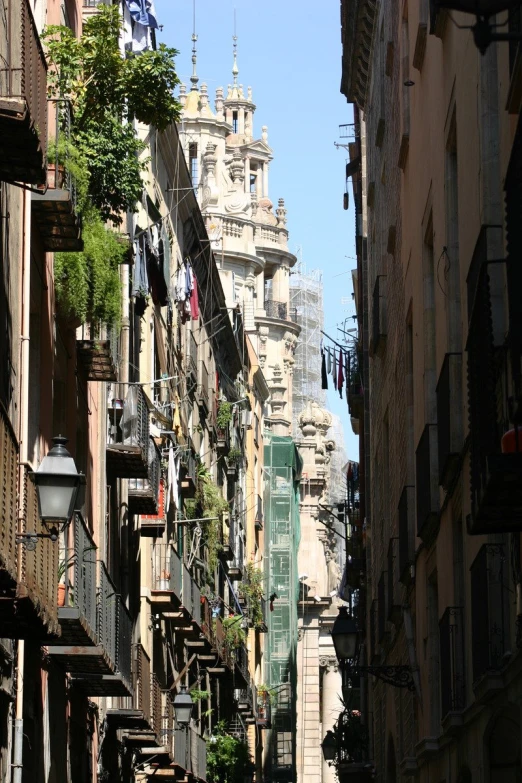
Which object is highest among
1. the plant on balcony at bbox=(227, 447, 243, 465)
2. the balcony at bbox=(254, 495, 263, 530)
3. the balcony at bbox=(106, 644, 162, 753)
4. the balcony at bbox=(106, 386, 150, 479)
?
the balcony at bbox=(254, 495, 263, 530)

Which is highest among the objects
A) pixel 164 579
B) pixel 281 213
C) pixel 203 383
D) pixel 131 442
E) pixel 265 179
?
pixel 265 179

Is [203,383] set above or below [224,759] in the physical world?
above

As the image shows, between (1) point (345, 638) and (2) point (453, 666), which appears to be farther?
(1) point (345, 638)

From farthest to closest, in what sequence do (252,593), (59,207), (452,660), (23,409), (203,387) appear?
(252,593)
(203,387)
(59,207)
(23,409)
(452,660)

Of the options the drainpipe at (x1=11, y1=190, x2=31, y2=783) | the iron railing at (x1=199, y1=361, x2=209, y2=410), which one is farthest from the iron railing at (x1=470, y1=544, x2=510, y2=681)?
the iron railing at (x1=199, y1=361, x2=209, y2=410)

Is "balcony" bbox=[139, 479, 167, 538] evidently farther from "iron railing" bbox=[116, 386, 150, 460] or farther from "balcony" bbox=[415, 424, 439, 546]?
"balcony" bbox=[415, 424, 439, 546]

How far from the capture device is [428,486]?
19016 millimetres

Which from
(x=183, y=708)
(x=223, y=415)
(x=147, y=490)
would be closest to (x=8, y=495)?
(x=147, y=490)

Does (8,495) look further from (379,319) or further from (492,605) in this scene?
(379,319)

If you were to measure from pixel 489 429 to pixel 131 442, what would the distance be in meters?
16.0

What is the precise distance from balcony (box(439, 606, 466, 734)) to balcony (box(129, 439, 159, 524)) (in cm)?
1186

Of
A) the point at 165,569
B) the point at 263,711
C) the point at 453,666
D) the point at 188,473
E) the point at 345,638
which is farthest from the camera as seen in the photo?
the point at 263,711

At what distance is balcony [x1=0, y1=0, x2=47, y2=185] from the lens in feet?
39.2

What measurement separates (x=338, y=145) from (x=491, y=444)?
171 ft
